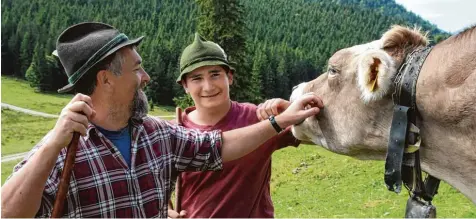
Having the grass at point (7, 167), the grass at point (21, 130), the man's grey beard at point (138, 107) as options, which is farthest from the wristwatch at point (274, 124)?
the grass at point (21, 130)

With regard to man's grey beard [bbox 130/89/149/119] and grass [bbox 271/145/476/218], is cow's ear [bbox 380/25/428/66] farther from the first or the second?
grass [bbox 271/145/476/218]

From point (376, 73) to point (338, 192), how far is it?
13.4m

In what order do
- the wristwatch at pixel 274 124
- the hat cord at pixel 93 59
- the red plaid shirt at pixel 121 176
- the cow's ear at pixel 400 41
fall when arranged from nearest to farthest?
1. the red plaid shirt at pixel 121 176
2. the hat cord at pixel 93 59
3. the cow's ear at pixel 400 41
4. the wristwatch at pixel 274 124

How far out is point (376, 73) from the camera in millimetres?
3332

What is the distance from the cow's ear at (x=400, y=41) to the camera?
346 cm

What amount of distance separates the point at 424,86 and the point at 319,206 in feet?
40.2

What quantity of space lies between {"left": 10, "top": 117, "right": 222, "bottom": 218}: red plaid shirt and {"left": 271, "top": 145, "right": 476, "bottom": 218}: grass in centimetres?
945

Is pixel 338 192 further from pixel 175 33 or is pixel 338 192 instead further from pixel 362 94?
pixel 175 33

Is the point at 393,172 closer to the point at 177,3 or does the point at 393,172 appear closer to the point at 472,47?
the point at 472,47

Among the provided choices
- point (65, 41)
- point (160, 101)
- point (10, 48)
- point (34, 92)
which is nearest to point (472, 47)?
point (65, 41)

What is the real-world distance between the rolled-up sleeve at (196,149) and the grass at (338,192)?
906 centimetres

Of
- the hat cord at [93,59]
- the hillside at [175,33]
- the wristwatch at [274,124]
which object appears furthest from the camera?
the hillside at [175,33]

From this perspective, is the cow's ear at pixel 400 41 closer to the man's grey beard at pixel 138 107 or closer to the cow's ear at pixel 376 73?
the cow's ear at pixel 376 73

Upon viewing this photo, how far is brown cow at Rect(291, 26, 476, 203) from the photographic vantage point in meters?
3.04
